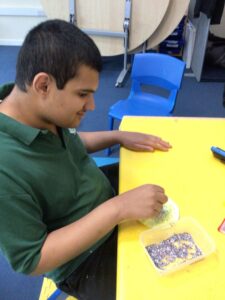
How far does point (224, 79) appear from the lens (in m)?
2.97

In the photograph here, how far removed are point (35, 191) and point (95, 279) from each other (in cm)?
34

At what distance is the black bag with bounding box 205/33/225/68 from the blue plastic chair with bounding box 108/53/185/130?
1.51 metres

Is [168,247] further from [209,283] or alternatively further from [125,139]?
[125,139]

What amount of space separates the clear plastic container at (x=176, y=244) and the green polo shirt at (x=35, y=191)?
0.21m

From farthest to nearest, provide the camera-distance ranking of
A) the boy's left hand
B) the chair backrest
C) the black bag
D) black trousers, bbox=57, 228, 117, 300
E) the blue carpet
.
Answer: the black bag
the blue carpet
the chair backrest
the boy's left hand
black trousers, bbox=57, 228, 117, 300

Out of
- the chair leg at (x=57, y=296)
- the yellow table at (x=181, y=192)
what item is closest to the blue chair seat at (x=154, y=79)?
the yellow table at (x=181, y=192)

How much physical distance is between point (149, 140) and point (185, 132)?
6.2 inches

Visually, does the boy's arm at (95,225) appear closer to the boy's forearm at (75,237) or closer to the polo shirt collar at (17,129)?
the boy's forearm at (75,237)

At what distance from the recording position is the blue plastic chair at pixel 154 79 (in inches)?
71.3

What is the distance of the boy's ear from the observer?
0.59 meters

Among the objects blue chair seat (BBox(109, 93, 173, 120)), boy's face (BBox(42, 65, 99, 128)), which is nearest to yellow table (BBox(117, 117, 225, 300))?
boy's face (BBox(42, 65, 99, 128))

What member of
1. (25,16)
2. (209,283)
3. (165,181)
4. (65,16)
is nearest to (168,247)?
(209,283)

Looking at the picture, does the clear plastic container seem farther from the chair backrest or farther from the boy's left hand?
the chair backrest

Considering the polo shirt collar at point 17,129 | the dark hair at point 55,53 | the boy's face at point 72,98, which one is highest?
the dark hair at point 55,53
